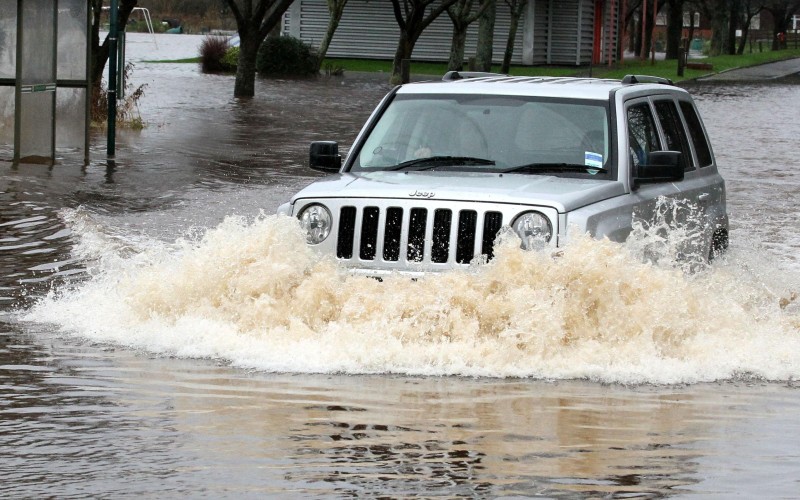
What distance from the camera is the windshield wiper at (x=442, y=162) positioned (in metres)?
8.99

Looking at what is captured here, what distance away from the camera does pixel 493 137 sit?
29.9 feet

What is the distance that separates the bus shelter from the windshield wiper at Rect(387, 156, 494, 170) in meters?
10.2

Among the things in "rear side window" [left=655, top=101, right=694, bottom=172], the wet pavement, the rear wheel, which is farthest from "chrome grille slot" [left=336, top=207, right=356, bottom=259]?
the wet pavement

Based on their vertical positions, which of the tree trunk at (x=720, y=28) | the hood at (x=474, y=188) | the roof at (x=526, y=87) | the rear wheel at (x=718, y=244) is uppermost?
the tree trunk at (x=720, y=28)

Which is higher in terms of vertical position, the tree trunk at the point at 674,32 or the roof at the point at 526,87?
Answer: the tree trunk at the point at 674,32

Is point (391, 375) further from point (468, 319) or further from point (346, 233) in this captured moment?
point (346, 233)

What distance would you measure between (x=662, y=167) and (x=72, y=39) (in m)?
12.5

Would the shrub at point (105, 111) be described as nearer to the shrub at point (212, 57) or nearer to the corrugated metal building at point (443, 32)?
the shrub at point (212, 57)

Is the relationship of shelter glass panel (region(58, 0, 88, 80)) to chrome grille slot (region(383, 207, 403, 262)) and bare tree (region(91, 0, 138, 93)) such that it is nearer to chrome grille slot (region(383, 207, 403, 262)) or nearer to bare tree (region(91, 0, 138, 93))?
bare tree (region(91, 0, 138, 93))

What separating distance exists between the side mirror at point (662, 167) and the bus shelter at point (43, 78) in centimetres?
1126

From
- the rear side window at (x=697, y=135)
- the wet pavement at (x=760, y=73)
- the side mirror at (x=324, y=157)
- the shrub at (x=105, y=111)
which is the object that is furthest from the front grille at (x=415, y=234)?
the wet pavement at (x=760, y=73)

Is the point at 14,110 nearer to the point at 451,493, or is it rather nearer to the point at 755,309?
the point at 755,309

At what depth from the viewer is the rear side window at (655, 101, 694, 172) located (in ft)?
32.6

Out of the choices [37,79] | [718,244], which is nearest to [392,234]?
[718,244]
